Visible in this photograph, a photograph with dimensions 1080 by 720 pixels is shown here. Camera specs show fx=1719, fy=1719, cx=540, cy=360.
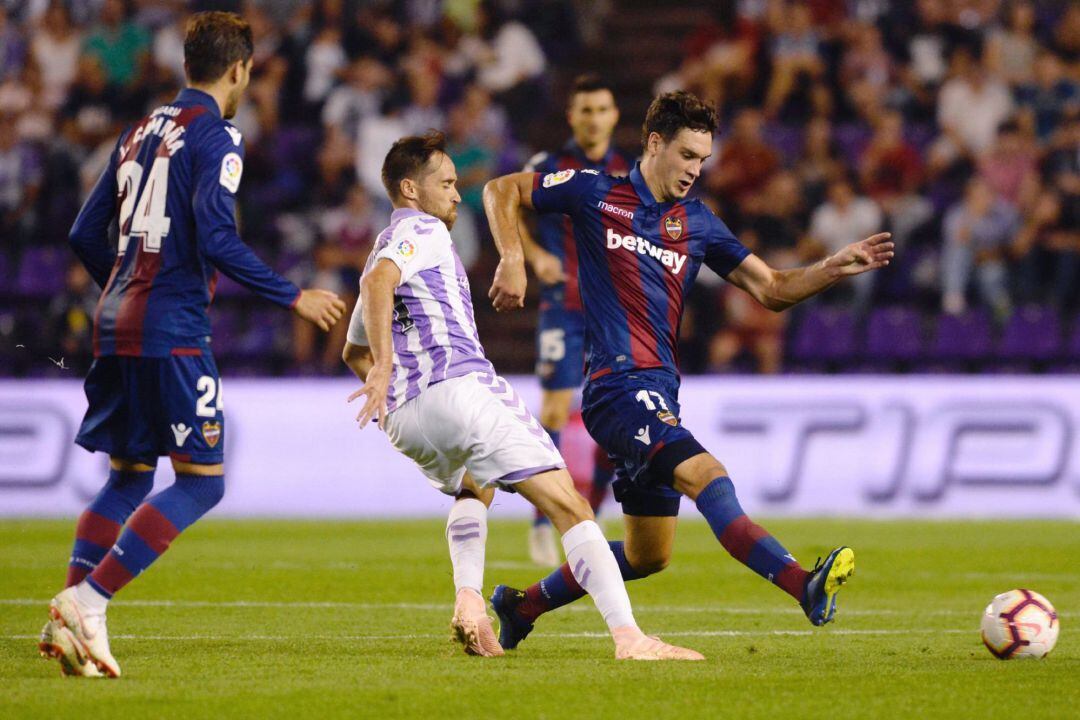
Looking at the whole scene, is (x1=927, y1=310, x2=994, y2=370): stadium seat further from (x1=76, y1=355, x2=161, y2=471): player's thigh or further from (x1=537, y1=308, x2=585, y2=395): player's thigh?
(x1=76, y1=355, x2=161, y2=471): player's thigh

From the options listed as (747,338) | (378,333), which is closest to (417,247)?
(378,333)

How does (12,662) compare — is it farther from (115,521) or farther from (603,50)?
(603,50)

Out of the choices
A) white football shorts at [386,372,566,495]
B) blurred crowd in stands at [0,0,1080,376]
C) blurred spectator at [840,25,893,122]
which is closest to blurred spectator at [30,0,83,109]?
blurred crowd in stands at [0,0,1080,376]

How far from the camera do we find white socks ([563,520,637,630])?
6312 millimetres

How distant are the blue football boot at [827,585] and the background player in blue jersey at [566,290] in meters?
4.58

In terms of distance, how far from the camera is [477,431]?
6355 millimetres

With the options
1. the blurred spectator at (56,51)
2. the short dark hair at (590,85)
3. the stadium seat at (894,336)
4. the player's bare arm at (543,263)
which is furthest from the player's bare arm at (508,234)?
the blurred spectator at (56,51)

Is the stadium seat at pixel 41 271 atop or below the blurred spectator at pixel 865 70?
below

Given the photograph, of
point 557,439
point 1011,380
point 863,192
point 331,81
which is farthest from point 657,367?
point 331,81

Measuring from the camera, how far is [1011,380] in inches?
571

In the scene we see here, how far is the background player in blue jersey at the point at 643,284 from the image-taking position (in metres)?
6.57

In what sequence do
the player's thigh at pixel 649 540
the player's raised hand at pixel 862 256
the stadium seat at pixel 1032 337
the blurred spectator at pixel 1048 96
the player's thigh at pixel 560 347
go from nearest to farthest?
the player's raised hand at pixel 862 256 < the player's thigh at pixel 649 540 < the player's thigh at pixel 560 347 < the stadium seat at pixel 1032 337 < the blurred spectator at pixel 1048 96

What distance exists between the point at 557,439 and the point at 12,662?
520cm

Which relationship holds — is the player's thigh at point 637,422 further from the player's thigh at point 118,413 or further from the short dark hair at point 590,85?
the short dark hair at point 590,85
